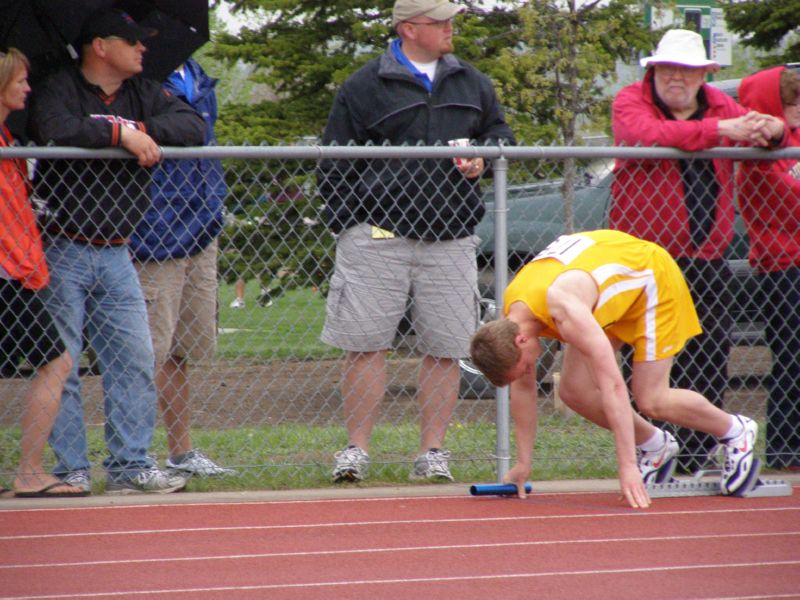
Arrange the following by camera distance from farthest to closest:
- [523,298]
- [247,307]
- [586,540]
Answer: [247,307], [523,298], [586,540]

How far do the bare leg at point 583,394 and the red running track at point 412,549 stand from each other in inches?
13.7

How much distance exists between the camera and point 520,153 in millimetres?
6234

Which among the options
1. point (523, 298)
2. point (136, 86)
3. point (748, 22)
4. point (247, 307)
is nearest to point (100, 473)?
point (136, 86)

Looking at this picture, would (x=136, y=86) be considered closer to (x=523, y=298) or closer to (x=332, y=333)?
(x=332, y=333)

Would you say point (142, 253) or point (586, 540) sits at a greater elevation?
point (142, 253)

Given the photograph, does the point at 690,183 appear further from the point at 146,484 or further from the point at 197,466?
the point at 146,484

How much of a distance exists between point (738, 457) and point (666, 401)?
18.9 inches

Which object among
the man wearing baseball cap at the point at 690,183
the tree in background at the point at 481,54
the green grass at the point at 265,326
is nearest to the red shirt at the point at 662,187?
the man wearing baseball cap at the point at 690,183

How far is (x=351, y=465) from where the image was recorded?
645cm

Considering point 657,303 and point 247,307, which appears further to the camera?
point 247,307

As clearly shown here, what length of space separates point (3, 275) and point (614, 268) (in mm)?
2706

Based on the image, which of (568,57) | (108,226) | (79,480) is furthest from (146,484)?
(568,57)

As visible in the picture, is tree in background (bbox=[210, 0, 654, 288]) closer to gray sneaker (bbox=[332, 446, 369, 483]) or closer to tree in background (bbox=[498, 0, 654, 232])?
tree in background (bbox=[498, 0, 654, 232])

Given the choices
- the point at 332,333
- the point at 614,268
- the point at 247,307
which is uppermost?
the point at 614,268
